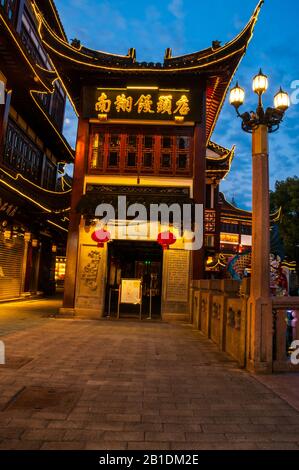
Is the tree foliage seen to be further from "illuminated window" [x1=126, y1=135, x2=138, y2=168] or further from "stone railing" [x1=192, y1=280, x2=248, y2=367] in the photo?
"stone railing" [x1=192, y1=280, x2=248, y2=367]

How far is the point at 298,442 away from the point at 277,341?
9.72 ft

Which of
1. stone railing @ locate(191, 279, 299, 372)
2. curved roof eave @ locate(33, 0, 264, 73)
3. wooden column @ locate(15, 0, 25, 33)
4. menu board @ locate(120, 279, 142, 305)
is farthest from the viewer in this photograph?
wooden column @ locate(15, 0, 25, 33)

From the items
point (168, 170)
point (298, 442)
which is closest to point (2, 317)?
point (168, 170)

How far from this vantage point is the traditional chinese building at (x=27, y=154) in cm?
1482

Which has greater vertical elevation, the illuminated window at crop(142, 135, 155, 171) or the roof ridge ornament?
the roof ridge ornament

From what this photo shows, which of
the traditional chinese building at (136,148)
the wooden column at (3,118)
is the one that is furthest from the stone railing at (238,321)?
the wooden column at (3,118)

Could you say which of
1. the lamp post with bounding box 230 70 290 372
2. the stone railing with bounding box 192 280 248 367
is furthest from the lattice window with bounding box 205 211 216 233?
the lamp post with bounding box 230 70 290 372

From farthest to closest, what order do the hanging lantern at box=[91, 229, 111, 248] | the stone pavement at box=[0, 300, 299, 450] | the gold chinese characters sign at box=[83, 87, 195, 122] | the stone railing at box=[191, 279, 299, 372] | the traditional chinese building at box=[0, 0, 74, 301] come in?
the traditional chinese building at box=[0, 0, 74, 301], the gold chinese characters sign at box=[83, 87, 195, 122], the hanging lantern at box=[91, 229, 111, 248], the stone railing at box=[191, 279, 299, 372], the stone pavement at box=[0, 300, 299, 450]

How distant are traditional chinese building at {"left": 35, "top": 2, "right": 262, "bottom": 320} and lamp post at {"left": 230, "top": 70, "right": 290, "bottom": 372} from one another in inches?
257

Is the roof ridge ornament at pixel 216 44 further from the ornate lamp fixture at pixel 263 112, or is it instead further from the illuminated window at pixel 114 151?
the ornate lamp fixture at pixel 263 112

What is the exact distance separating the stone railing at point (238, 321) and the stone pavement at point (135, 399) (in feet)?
1.10

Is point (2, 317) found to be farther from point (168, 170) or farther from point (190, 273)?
point (168, 170)

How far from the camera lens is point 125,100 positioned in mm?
14859

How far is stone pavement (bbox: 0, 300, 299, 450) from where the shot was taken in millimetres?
3621
